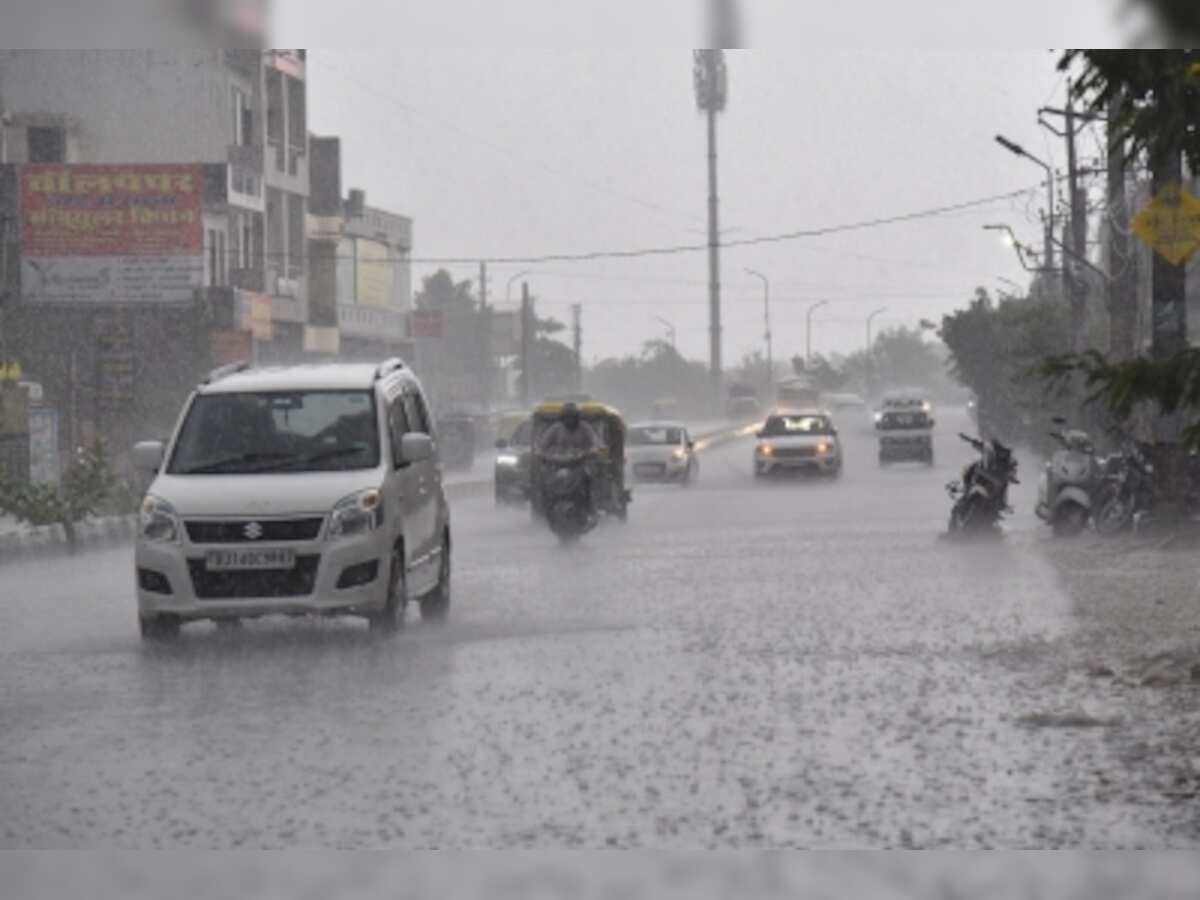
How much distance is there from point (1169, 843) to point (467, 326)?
145296 mm

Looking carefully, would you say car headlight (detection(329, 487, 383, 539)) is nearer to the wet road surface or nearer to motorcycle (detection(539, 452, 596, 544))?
Answer: the wet road surface

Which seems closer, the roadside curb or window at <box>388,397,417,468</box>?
window at <box>388,397,417,468</box>

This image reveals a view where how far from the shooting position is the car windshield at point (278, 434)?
59.0 ft

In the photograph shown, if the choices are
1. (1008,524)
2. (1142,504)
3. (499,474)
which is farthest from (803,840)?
(499,474)

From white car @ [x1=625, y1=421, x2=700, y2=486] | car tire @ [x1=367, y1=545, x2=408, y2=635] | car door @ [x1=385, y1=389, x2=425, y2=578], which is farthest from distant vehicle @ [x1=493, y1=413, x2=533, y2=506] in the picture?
car tire @ [x1=367, y1=545, x2=408, y2=635]

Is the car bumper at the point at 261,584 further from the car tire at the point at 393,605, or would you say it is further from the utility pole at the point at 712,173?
the utility pole at the point at 712,173

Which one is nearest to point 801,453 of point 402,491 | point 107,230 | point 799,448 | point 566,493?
point 799,448

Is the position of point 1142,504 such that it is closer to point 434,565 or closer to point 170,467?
point 434,565

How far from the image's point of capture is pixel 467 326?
15388 cm

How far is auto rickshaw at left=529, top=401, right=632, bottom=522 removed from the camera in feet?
115

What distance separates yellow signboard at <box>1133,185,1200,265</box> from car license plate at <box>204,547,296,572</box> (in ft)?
37.0

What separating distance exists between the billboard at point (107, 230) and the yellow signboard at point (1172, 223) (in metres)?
33.0

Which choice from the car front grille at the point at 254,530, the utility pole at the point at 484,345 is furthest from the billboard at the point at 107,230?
the utility pole at the point at 484,345

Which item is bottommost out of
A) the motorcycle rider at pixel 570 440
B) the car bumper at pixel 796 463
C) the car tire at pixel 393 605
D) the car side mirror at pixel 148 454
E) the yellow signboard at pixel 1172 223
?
the car bumper at pixel 796 463
